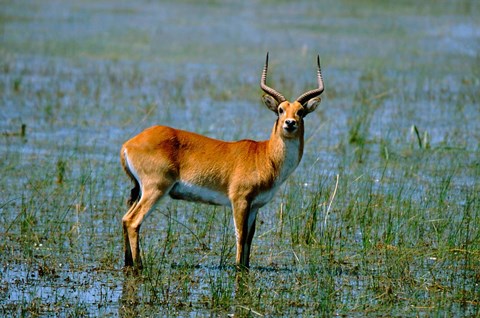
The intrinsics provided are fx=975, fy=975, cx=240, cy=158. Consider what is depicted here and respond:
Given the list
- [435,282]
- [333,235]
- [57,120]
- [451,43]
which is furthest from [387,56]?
[435,282]

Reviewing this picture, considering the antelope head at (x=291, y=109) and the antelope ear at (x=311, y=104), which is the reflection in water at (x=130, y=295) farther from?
the antelope ear at (x=311, y=104)

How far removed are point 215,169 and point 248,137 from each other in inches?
199

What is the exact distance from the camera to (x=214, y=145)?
344 inches

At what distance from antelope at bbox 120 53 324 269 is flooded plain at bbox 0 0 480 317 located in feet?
1.21

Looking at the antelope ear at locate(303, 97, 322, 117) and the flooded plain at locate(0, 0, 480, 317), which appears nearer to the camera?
the flooded plain at locate(0, 0, 480, 317)

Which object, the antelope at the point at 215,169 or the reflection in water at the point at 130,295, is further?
the antelope at the point at 215,169

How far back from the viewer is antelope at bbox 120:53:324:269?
8.40 meters

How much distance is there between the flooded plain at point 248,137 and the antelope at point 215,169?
14.6 inches

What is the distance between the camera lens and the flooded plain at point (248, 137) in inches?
303

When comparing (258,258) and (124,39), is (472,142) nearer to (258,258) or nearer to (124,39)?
(258,258)

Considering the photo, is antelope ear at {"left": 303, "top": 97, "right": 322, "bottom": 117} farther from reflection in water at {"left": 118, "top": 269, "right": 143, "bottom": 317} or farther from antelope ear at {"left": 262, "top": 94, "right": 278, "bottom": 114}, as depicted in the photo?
reflection in water at {"left": 118, "top": 269, "right": 143, "bottom": 317}

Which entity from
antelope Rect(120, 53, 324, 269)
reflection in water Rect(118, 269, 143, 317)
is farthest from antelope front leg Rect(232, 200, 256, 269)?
reflection in water Rect(118, 269, 143, 317)

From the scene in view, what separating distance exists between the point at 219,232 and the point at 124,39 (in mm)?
14120

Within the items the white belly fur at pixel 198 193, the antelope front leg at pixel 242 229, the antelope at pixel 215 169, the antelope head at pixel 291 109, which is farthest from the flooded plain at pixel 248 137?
the antelope head at pixel 291 109
